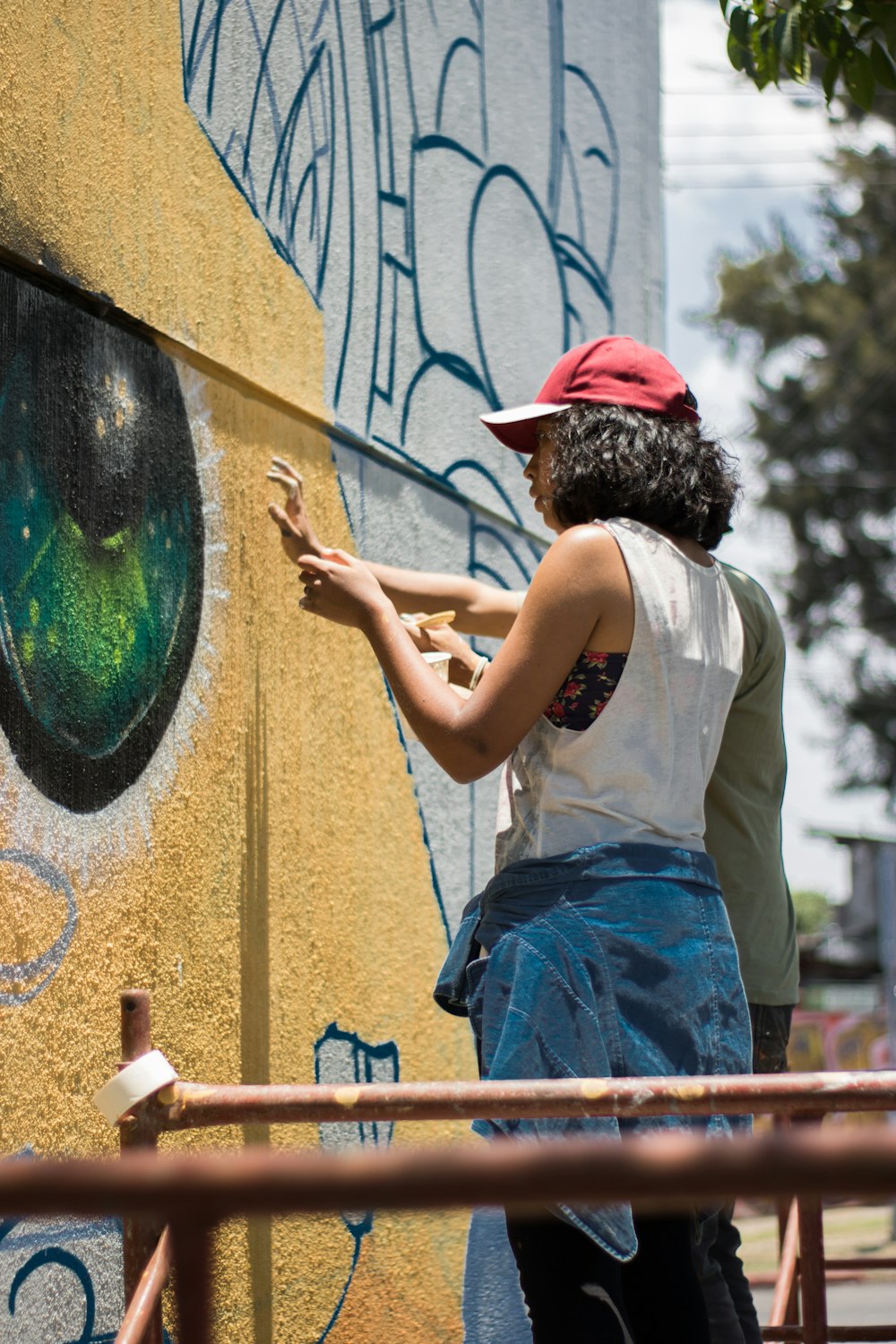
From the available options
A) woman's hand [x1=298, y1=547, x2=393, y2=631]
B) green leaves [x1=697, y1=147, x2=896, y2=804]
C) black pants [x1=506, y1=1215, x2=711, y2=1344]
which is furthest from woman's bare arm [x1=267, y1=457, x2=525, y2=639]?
green leaves [x1=697, y1=147, x2=896, y2=804]

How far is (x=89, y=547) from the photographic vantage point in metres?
2.30

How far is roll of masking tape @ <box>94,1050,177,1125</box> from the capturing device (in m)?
1.81

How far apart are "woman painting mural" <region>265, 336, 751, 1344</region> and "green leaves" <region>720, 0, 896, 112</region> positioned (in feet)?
2.87

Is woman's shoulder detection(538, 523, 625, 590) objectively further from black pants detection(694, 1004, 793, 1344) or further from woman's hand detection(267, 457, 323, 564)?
black pants detection(694, 1004, 793, 1344)

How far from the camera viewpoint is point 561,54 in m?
4.23

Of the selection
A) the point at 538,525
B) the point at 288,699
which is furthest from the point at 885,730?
the point at 288,699

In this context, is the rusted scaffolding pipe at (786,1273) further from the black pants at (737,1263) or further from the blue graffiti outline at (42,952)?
the blue graffiti outline at (42,952)

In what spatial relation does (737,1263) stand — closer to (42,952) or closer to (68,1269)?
(68,1269)

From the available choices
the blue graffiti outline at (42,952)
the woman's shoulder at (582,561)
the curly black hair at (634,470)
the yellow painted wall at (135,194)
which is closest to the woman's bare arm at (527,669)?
the woman's shoulder at (582,561)

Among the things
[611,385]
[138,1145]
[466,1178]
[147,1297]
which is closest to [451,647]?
[611,385]

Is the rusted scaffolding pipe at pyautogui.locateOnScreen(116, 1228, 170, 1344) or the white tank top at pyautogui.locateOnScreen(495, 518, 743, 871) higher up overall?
the white tank top at pyautogui.locateOnScreen(495, 518, 743, 871)

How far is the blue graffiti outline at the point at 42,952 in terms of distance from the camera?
2.04 m

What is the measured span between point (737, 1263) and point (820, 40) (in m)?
2.21

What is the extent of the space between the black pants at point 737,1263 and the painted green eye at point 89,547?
1.11 meters
